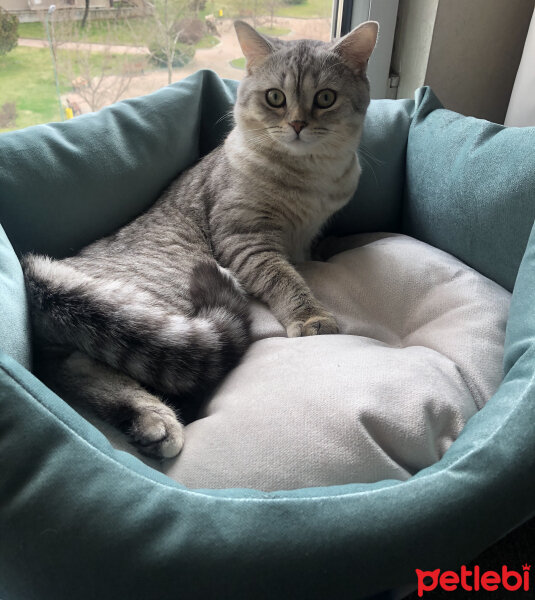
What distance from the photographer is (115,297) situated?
103cm

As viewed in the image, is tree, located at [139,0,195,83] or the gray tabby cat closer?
the gray tabby cat

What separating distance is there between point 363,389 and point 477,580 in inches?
13.1

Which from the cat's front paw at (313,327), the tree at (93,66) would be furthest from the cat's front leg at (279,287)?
the tree at (93,66)

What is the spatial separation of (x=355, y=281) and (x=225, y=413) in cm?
57

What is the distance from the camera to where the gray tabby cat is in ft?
3.21

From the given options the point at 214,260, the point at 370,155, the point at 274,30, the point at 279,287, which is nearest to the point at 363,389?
the point at 279,287

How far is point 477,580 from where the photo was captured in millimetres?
750

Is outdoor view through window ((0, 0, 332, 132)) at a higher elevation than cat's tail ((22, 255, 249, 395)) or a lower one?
higher

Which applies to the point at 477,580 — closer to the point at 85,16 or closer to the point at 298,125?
the point at 298,125

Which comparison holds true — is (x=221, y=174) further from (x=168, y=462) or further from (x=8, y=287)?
(x=168, y=462)

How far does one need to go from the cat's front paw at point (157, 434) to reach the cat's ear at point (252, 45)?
3.22ft

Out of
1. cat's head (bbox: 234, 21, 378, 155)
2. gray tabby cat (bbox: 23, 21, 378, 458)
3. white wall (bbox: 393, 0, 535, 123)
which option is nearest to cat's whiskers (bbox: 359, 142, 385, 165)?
gray tabby cat (bbox: 23, 21, 378, 458)

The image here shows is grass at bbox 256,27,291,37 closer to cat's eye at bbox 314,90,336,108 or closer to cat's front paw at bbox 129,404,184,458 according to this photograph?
cat's eye at bbox 314,90,336,108

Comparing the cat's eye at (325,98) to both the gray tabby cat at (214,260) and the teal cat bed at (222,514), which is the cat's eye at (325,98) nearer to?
the gray tabby cat at (214,260)
